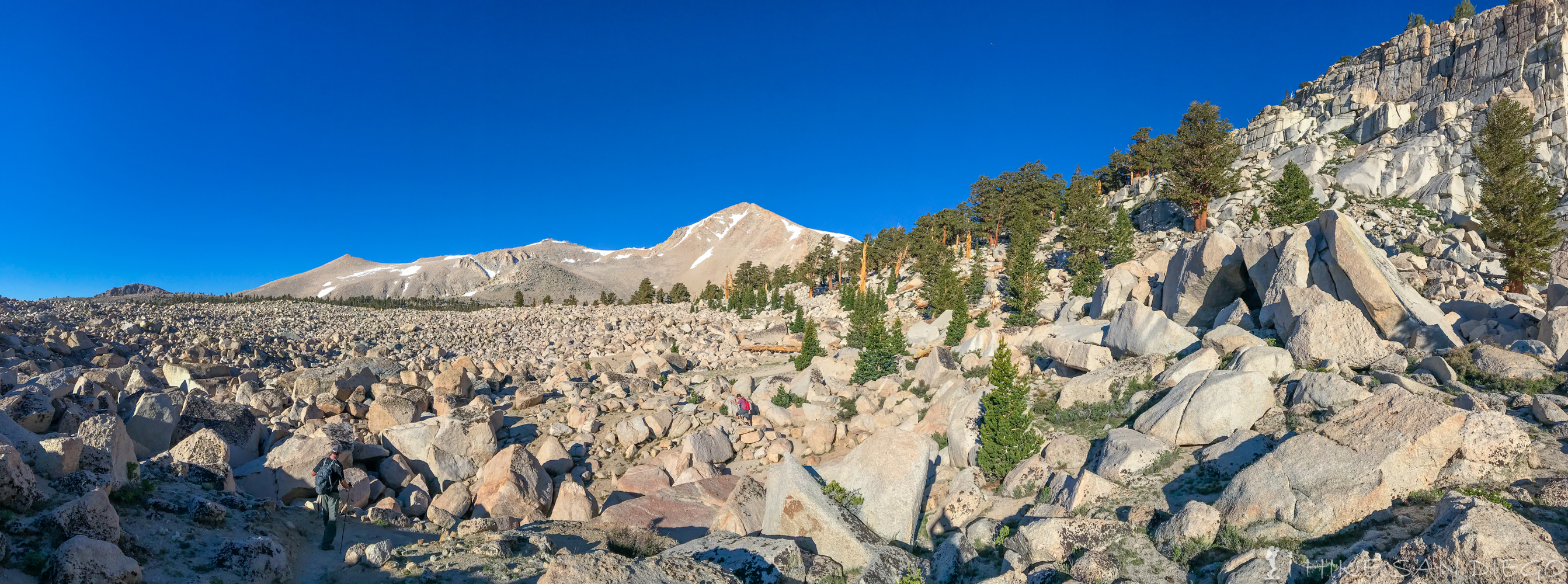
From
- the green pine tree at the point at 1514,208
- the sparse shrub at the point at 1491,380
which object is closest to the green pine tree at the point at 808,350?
the sparse shrub at the point at 1491,380

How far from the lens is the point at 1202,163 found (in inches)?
1998

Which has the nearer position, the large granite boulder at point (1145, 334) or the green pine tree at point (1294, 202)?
the large granite boulder at point (1145, 334)

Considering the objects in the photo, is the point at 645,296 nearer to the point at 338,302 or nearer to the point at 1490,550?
the point at 338,302

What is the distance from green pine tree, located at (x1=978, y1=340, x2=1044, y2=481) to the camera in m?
15.0

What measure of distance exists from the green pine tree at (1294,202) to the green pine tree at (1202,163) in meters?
6.03

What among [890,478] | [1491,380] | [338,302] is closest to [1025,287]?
[1491,380]

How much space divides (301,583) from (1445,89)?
334 feet

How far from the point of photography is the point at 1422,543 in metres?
6.56

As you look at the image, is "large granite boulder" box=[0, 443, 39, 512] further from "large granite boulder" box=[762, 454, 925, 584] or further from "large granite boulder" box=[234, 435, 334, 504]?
"large granite boulder" box=[762, 454, 925, 584]

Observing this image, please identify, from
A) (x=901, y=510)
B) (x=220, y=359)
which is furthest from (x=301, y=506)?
(x=220, y=359)

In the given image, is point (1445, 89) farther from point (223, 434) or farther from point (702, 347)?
point (223, 434)

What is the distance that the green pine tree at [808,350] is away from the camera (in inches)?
1297

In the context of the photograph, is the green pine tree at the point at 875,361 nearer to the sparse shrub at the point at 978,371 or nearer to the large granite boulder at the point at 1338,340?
the sparse shrub at the point at 978,371

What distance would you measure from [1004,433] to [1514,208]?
33.0 m
